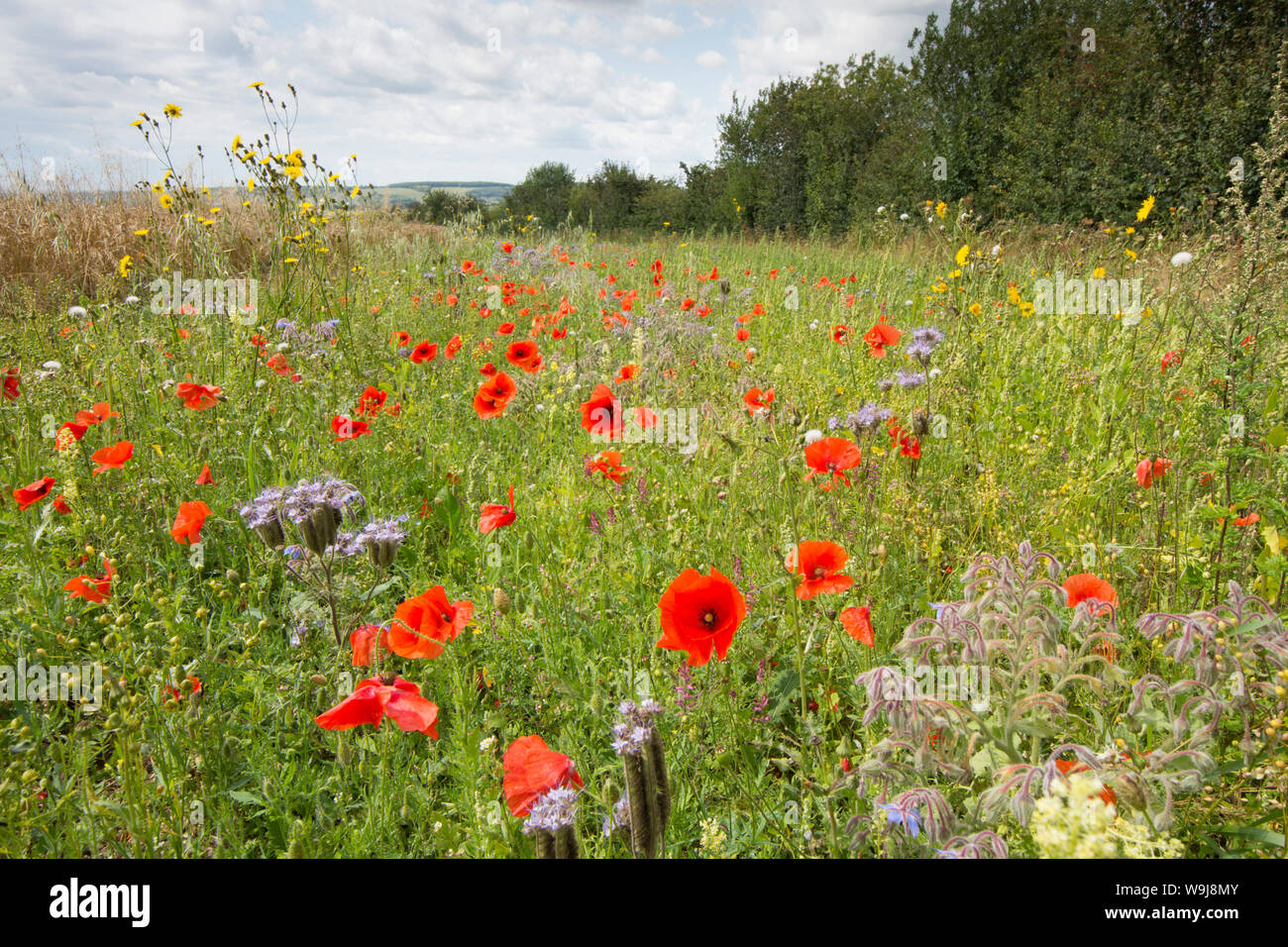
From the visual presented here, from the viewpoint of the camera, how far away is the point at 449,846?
1.33 metres

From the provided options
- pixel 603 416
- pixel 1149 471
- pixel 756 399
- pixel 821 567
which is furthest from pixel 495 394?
pixel 1149 471

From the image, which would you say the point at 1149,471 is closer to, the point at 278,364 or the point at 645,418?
the point at 645,418

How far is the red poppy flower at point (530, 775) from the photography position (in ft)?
3.48

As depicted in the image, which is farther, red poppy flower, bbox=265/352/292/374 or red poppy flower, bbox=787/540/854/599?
red poppy flower, bbox=265/352/292/374

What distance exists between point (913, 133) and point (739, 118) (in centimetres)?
753

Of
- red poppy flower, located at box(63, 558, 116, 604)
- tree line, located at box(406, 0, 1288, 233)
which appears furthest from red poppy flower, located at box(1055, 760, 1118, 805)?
tree line, located at box(406, 0, 1288, 233)

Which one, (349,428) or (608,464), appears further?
(349,428)

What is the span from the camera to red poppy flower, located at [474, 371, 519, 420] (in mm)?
2740

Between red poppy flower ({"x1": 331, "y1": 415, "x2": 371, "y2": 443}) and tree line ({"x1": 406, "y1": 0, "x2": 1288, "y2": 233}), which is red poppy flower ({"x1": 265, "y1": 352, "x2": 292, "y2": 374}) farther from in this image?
tree line ({"x1": 406, "y1": 0, "x2": 1288, "y2": 233})

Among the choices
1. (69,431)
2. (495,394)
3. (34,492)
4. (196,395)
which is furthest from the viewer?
(495,394)

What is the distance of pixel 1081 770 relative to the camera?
1.05 m

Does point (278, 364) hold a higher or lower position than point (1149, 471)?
higher

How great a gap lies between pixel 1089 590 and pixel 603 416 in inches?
65.0

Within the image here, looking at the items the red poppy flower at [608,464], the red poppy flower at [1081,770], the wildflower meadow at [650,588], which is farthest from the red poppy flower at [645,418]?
the red poppy flower at [1081,770]
